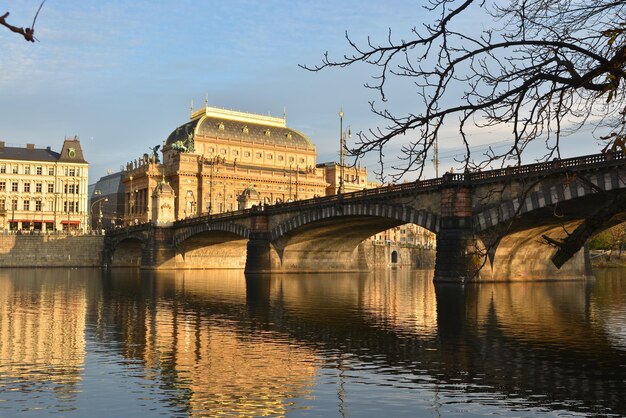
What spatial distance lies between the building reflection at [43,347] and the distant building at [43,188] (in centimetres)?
9970

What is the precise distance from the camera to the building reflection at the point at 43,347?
18.8 meters

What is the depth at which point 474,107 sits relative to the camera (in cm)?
991

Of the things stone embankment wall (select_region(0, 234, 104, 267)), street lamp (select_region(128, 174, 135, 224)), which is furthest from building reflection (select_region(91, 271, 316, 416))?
street lamp (select_region(128, 174, 135, 224))

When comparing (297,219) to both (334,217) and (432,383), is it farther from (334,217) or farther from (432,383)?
(432,383)

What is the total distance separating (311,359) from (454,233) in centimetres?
3994

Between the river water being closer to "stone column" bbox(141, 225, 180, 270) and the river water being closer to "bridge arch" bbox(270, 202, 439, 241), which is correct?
"bridge arch" bbox(270, 202, 439, 241)

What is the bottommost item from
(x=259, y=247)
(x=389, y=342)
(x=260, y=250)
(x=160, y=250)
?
(x=389, y=342)

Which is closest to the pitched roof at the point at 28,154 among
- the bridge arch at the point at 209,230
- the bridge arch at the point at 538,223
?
the bridge arch at the point at 209,230

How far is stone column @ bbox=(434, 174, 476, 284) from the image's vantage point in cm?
6056

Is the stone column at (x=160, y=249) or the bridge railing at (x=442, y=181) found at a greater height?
the bridge railing at (x=442, y=181)

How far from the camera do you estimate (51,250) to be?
124312 millimetres

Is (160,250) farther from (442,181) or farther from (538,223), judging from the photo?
(538,223)

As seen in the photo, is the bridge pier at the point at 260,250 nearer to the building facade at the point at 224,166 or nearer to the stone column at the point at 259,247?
the stone column at the point at 259,247

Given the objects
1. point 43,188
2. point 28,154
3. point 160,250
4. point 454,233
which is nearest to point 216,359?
point 454,233
